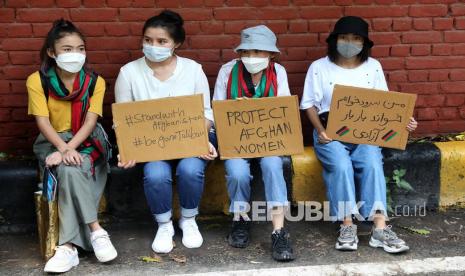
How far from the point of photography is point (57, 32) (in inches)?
153

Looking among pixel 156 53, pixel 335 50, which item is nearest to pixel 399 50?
pixel 335 50

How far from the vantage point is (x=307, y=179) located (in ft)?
14.6

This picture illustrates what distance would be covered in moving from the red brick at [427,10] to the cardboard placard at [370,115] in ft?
3.27

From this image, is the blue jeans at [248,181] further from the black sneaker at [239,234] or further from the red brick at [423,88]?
the red brick at [423,88]

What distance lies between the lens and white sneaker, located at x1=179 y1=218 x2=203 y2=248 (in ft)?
13.1

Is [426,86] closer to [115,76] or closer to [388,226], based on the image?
[388,226]

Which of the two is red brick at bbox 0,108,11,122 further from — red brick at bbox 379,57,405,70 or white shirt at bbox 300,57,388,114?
red brick at bbox 379,57,405,70

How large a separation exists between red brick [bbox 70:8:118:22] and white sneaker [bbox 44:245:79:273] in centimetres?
172

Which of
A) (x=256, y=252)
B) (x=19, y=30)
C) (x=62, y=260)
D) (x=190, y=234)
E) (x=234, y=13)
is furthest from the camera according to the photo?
(x=234, y=13)

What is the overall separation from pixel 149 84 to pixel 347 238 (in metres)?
1.70

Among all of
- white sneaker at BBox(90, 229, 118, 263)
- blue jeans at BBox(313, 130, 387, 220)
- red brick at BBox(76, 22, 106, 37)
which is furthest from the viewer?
red brick at BBox(76, 22, 106, 37)

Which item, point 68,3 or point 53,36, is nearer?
point 53,36

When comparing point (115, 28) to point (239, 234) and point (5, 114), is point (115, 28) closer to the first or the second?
point (5, 114)

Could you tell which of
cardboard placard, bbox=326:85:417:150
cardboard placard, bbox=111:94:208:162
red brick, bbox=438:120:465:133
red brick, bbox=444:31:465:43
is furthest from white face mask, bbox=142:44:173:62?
red brick, bbox=438:120:465:133
